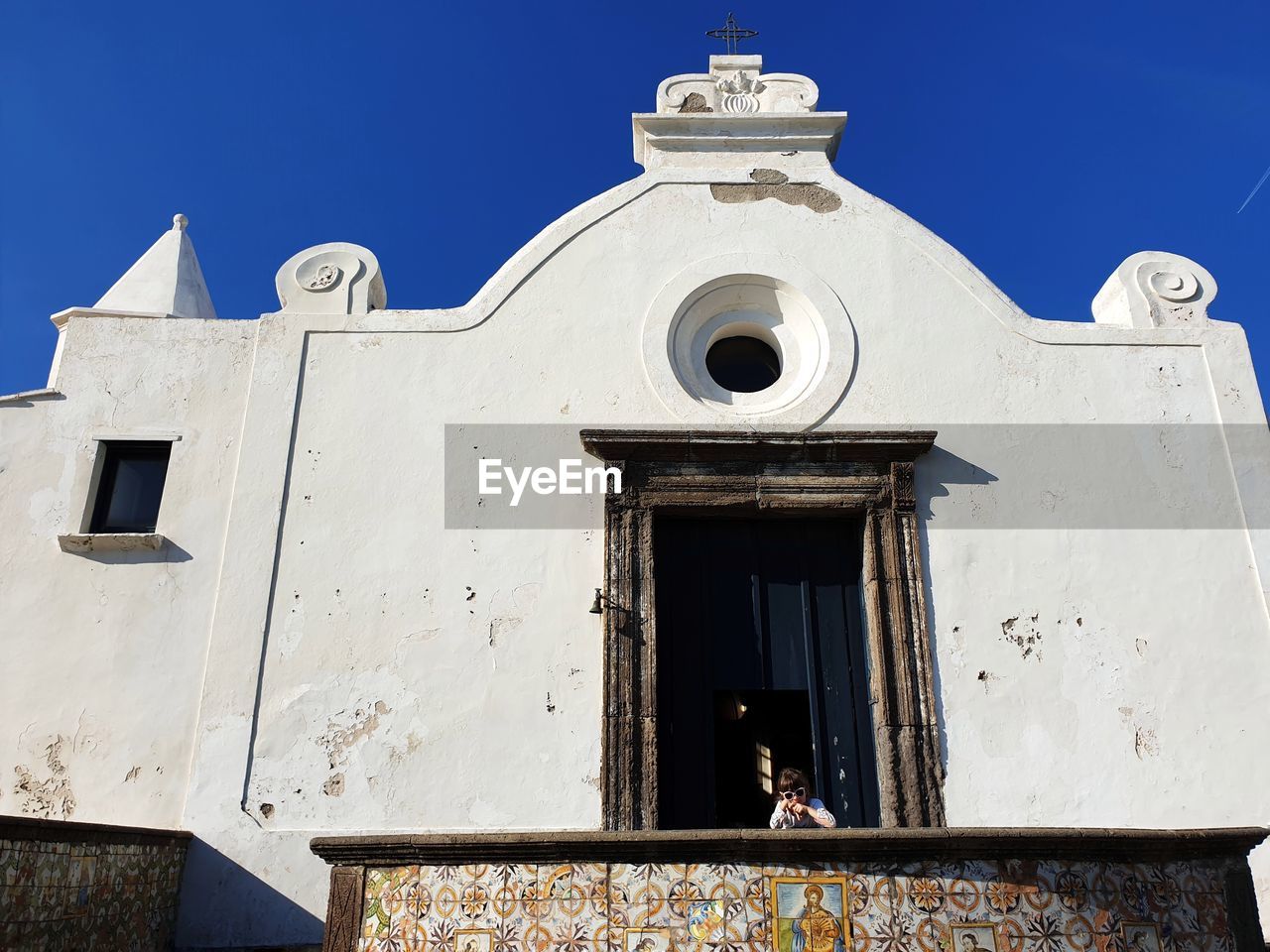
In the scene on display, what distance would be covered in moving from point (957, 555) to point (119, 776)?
19.9ft

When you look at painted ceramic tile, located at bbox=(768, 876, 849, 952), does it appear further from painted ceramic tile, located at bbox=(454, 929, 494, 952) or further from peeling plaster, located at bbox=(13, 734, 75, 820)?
peeling plaster, located at bbox=(13, 734, 75, 820)

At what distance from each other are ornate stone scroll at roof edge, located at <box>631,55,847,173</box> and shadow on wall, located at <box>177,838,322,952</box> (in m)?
6.40

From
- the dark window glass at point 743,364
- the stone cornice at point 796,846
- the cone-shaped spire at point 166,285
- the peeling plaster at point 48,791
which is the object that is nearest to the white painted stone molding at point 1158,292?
the dark window glass at point 743,364

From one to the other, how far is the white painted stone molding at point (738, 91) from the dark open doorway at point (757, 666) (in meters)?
3.87

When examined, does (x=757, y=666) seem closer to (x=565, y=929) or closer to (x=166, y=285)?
(x=565, y=929)

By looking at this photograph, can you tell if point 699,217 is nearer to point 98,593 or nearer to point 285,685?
point 285,685

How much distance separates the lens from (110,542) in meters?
8.20

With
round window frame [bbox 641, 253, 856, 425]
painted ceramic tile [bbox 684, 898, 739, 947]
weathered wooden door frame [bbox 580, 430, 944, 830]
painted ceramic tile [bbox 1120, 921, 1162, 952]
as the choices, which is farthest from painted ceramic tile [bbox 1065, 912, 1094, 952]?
round window frame [bbox 641, 253, 856, 425]

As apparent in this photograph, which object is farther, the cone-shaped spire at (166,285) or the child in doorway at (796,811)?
the cone-shaped spire at (166,285)

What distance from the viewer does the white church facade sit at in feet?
24.7

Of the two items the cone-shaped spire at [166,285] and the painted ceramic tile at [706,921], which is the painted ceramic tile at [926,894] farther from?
the cone-shaped spire at [166,285]

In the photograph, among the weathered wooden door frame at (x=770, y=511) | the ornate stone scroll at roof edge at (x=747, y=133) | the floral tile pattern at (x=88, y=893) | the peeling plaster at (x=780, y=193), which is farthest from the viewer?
the ornate stone scroll at roof edge at (x=747, y=133)

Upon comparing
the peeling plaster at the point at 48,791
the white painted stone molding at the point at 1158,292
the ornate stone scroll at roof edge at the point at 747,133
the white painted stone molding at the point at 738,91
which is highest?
the white painted stone molding at the point at 738,91

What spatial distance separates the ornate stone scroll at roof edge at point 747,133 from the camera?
9609 millimetres
